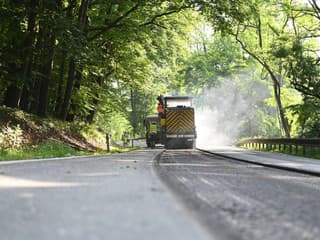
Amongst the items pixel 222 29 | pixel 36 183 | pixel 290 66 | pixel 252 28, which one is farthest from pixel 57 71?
pixel 36 183

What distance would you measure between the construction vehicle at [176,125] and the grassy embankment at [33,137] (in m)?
8.71

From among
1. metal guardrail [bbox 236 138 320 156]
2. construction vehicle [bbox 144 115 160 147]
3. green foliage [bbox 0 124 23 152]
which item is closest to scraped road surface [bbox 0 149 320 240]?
green foliage [bbox 0 124 23 152]

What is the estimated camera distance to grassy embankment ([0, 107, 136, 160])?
15852 mm

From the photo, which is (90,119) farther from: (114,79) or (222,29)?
(222,29)

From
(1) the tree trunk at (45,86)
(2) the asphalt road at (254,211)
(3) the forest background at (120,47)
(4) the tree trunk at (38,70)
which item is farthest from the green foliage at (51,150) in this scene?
(2) the asphalt road at (254,211)

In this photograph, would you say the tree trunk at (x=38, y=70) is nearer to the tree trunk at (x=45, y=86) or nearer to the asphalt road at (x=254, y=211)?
the tree trunk at (x=45, y=86)

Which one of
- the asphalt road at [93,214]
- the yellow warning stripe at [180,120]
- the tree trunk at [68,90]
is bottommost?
the asphalt road at [93,214]

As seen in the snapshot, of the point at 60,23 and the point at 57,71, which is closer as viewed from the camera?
the point at 60,23

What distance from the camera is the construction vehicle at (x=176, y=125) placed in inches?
1292

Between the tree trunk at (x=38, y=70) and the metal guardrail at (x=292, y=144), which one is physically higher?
the tree trunk at (x=38, y=70)

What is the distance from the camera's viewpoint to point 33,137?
19.1 meters

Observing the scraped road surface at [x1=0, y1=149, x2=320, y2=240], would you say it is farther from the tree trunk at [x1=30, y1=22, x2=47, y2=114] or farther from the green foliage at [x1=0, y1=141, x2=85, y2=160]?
the tree trunk at [x1=30, y1=22, x2=47, y2=114]

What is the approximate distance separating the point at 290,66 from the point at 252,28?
35.5 feet

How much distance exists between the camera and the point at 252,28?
36.9 meters
